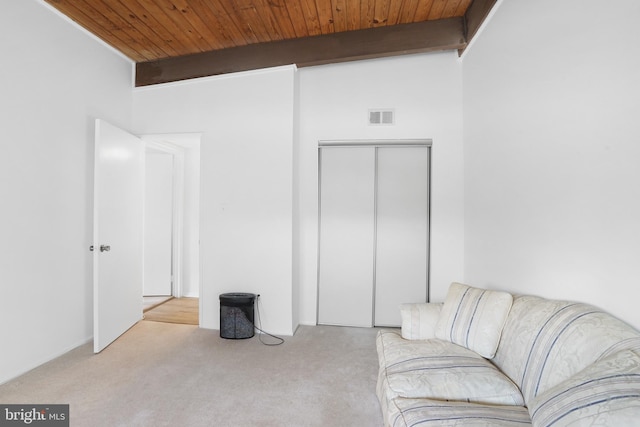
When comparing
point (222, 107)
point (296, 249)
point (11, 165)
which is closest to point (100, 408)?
point (11, 165)

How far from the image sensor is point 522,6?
2090 millimetres

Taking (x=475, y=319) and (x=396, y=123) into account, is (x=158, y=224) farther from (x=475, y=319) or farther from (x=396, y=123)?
(x=475, y=319)

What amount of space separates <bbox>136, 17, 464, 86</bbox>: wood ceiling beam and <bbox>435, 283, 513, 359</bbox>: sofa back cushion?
2.26m

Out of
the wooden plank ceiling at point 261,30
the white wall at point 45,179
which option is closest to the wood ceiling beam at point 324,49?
the wooden plank ceiling at point 261,30

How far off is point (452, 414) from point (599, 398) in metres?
0.50

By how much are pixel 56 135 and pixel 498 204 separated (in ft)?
11.6

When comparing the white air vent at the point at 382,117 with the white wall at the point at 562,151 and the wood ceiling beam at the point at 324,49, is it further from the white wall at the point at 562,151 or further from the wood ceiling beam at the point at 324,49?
the white wall at the point at 562,151

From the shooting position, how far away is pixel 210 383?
7.43 feet

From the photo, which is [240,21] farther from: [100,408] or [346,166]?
[100,408]

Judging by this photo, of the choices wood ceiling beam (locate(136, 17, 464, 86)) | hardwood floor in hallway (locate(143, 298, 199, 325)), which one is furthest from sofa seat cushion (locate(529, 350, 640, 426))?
hardwood floor in hallway (locate(143, 298, 199, 325))

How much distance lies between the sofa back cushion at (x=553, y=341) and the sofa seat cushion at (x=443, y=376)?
0.32 ft

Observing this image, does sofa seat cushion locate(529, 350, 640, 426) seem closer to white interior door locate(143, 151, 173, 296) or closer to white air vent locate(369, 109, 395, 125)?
white air vent locate(369, 109, 395, 125)

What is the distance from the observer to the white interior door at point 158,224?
4602 millimetres

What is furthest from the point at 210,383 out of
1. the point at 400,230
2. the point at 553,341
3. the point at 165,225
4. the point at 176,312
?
the point at 165,225
